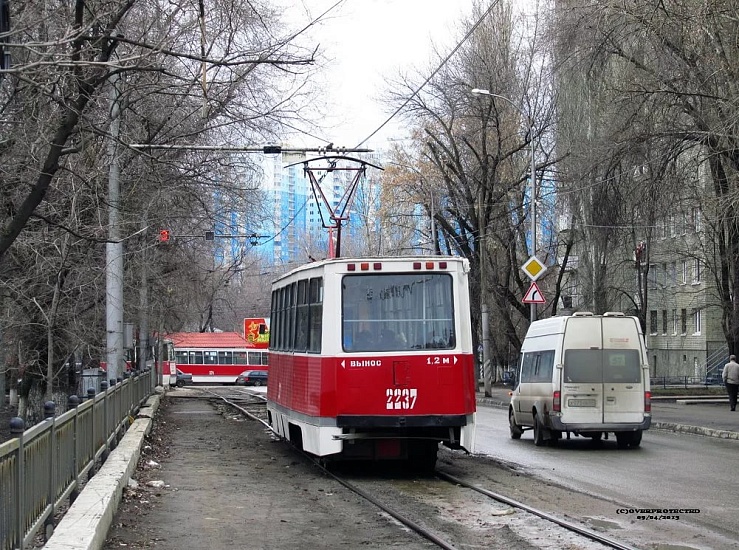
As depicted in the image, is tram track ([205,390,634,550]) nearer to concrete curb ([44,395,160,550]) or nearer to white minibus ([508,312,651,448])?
concrete curb ([44,395,160,550])

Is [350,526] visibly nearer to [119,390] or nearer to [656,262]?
[119,390]

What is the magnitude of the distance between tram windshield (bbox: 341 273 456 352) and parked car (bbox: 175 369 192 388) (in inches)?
2348

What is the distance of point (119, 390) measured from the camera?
17750mm

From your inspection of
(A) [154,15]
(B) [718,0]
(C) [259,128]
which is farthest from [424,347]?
(B) [718,0]

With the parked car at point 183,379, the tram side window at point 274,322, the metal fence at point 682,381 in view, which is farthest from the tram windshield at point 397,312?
the parked car at point 183,379

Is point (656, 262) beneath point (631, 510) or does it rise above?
above

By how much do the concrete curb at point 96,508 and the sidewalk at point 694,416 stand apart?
13.7 meters

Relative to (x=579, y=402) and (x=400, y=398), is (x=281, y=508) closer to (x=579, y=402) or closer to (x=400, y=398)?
(x=400, y=398)

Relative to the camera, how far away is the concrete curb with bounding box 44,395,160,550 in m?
7.99

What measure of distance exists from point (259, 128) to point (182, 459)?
17.7 feet

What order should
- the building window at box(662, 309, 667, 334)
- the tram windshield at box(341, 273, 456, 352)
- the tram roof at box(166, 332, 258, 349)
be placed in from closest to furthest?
the tram windshield at box(341, 273, 456, 352)
the building window at box(662, 309, 667, 334)
the tram roof at box(166, 332, 258, 349)

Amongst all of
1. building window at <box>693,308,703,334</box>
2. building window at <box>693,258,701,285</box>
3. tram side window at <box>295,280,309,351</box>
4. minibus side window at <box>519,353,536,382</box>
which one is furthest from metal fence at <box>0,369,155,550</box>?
building window at <box>693,308,703,334</box>

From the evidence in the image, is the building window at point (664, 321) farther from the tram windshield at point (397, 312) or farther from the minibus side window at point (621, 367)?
the tram windshield at point (397, 312)

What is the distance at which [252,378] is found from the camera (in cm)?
7544
